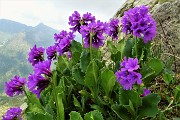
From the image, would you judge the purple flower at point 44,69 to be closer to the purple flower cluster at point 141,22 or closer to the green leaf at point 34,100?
the purple flower cluster at point 141,22

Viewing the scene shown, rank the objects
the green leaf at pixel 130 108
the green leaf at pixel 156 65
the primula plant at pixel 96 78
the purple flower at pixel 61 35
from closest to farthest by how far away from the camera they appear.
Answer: the primula plant at pixel 96 78 → the green leaf at pixel 130 108 → the green leaf at pixel 156 65 → the purple flower at pixel 61 35

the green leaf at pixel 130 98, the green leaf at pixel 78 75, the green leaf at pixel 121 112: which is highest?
the green leaf at pixel 78 75

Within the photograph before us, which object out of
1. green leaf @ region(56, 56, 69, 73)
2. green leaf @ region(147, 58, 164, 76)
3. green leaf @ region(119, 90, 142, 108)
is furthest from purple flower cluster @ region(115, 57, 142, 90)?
green leaf @ region(56, 56, 69, 73)

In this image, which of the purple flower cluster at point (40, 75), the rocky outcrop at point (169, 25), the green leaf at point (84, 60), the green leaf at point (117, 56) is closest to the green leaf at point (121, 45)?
the green leaf at point (117, 56)

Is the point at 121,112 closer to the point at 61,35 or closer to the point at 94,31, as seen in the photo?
the point at 94,31

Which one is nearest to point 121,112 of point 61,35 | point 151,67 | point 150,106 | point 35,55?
point 150,106

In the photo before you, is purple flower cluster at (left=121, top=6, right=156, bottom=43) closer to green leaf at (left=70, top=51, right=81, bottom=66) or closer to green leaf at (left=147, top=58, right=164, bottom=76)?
green leaf at (left=147, top=58, right=164, bottom=76)

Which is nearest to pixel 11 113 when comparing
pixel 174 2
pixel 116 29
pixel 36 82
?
pixel 36 82
